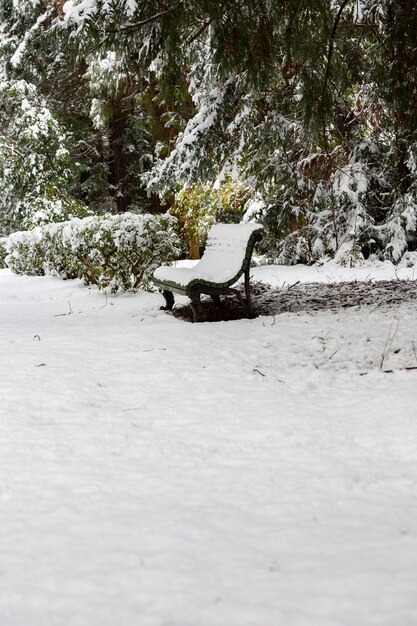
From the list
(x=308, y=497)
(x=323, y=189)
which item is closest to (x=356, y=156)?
(x=323, y=189)

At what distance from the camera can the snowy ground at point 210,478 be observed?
1.54 meters

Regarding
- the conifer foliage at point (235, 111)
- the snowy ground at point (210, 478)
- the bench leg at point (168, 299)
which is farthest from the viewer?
the bench leg at point (168, 299)

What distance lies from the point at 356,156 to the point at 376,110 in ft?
4.31

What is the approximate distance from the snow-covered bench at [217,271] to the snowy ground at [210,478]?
0.67 m

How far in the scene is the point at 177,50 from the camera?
4.43 m

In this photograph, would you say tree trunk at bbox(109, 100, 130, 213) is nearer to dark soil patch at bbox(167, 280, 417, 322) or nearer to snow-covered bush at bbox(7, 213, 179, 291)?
snow-covered bush at bbox(7, 213, 179, 291)

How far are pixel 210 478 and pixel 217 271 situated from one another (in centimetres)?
347

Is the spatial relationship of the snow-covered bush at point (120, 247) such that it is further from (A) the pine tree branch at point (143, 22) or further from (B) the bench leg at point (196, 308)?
(A) the pine tree branch at point (143, 22)

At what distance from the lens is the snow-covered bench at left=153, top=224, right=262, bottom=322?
5.30 metres

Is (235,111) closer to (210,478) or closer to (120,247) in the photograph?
(120,247)

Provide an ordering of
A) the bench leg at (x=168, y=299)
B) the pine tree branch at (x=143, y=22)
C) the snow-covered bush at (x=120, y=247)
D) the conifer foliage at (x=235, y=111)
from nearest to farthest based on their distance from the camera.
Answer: the pine tree branch at (x=143, y=22) < the conifer foliage at (x=235, y=111) < the bench leg at (x=168, y=299) < the snow-covered bush at (x=120, y=247)

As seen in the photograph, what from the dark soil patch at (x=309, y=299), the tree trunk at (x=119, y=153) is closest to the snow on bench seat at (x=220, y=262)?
the dark soil patch at (x=309, y=299)

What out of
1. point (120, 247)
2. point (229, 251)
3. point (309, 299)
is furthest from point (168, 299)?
point (120, 247)

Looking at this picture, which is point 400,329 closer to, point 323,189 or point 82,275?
point 82,275
